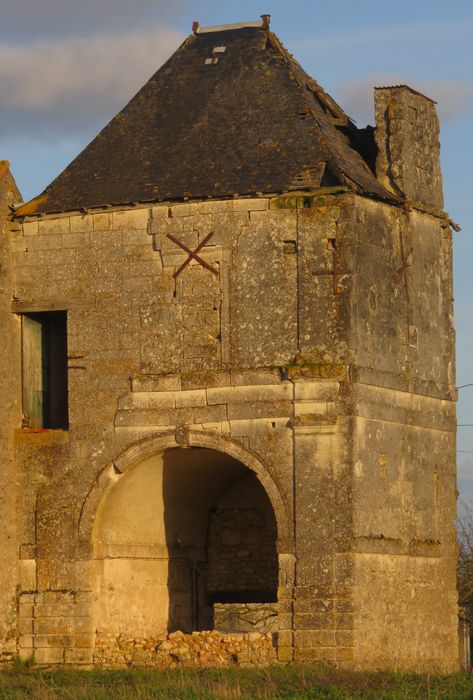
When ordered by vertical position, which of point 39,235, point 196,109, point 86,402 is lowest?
point 86,402

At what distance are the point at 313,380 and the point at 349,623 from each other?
3340mm

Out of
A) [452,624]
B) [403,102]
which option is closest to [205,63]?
[403,102]

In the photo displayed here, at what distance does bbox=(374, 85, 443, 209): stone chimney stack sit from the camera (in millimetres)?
28750

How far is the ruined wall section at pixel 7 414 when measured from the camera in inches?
1089

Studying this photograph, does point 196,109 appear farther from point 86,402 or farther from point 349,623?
point 349,623

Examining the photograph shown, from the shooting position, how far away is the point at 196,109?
2908 centimetres

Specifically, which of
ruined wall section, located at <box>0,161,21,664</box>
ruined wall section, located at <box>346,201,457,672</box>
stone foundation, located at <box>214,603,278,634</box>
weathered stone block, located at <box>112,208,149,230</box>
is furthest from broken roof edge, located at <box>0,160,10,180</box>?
stone foundation, located at <box>214,603,278,634</box>

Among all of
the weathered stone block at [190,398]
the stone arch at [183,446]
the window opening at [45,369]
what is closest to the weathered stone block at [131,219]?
the window opening at [45,369]

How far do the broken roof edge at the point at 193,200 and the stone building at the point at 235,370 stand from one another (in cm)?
3

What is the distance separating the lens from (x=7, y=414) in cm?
2827

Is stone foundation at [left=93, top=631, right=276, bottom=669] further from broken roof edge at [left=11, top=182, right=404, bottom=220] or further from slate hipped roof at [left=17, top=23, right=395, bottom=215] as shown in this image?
slate hipped roof at [left=17, top=23, right=395, bottom=215]

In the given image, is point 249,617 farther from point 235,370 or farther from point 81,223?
point 81,223

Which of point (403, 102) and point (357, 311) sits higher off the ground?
point (403, 102)

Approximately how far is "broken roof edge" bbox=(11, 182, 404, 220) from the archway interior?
140 inches
